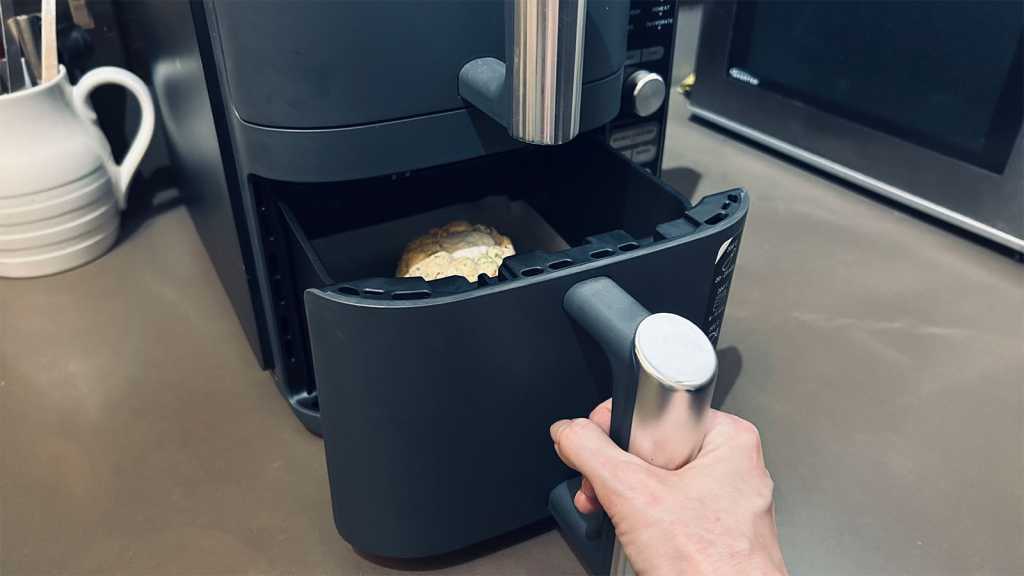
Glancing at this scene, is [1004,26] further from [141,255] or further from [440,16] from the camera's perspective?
[141,255]

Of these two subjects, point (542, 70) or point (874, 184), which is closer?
point (542, 70)

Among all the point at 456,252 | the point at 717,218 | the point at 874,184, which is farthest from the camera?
the point at 874,184

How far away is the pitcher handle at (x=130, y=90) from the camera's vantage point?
62 cm

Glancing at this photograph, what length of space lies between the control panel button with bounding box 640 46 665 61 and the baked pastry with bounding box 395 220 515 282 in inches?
6.4

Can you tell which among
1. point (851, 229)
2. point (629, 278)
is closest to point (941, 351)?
point (851, 229)

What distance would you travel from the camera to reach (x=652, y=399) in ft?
0.92

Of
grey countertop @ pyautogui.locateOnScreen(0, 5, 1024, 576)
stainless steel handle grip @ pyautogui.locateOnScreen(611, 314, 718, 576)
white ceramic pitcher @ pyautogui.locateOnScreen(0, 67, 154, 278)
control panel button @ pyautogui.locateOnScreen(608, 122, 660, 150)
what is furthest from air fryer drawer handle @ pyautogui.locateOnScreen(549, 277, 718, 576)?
white ceramic pitcher @ pyautogui.locateOnScreen(0, 67, 154, 278)

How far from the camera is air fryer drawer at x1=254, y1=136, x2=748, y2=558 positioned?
33 centimetres

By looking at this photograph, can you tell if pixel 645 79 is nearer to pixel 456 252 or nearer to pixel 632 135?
pixel 632 135

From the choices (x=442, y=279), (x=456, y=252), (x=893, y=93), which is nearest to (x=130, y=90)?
(x=456, y=252)

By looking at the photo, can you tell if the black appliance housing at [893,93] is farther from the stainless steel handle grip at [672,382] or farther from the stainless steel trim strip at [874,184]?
the stainless steel handle grip at [672,382]

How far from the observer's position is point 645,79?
51cm

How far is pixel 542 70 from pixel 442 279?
0.10m

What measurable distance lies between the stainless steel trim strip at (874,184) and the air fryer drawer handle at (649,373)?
50cm
